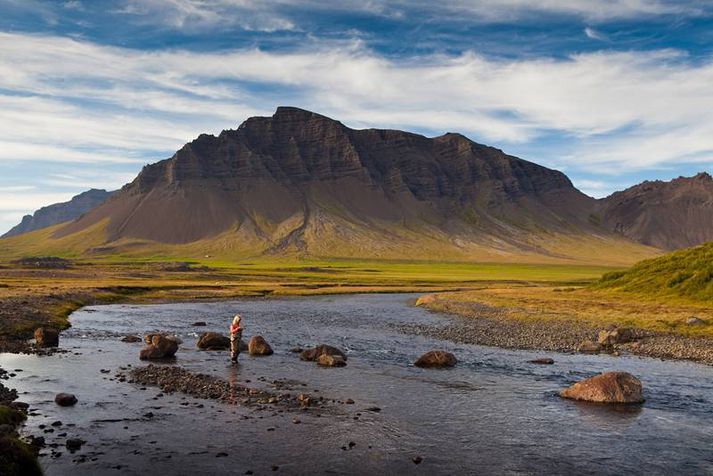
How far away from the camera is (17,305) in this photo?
69.1m

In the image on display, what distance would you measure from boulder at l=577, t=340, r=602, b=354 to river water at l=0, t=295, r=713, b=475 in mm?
3167

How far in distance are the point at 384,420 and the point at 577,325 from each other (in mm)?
44669

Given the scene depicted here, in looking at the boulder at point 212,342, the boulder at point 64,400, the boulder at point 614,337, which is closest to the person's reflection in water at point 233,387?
the boulder at point 64,400

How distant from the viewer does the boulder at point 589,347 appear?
171ft

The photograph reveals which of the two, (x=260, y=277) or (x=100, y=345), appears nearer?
(x=100, y=345)

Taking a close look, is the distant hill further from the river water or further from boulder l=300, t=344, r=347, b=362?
boulder l=300, t=344, r=347, b=362

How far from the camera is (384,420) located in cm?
3031

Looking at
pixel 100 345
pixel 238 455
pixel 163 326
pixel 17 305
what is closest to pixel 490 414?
pixel 238 455

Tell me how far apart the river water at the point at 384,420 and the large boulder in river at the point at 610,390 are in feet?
2.94

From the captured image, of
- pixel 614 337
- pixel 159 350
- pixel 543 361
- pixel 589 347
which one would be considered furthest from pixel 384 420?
pixel 614 337

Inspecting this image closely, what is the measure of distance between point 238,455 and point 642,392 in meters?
25.3

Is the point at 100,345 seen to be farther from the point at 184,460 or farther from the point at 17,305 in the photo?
the point at 184,460

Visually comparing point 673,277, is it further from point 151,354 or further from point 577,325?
point 151,354

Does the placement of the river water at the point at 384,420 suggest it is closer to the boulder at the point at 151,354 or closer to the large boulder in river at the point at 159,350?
the large boulder in river at the point at 159,350
